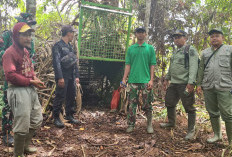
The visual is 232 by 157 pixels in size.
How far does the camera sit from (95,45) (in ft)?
18.1

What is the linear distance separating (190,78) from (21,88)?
9.58 ft

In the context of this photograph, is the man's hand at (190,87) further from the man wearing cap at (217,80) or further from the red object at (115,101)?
the red object at (115,101)

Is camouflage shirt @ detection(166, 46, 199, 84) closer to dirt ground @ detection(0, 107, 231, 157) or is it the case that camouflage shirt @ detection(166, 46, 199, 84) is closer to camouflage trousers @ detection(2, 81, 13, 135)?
dirt ground @ detection(0, 107, 231, 157)

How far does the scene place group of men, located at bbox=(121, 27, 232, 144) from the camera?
3.55 metres

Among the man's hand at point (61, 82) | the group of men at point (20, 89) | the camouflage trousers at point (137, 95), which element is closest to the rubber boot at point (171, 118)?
the camouflage trousers at point (137, 95)

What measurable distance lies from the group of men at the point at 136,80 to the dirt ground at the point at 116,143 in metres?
0.19

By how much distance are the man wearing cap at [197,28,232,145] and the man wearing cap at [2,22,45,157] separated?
2932 mm

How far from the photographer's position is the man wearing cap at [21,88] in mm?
2674

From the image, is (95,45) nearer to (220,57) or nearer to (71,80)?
(71,80)

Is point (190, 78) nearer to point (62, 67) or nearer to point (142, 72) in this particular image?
point (142, 72)

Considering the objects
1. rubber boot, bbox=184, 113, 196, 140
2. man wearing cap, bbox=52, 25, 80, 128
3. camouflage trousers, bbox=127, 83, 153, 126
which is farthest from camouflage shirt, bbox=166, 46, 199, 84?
man wearing cap, bbox=52, 25, 80, 128

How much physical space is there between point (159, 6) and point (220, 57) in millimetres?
4102

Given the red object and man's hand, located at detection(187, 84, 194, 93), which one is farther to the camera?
the red object

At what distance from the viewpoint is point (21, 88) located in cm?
279
